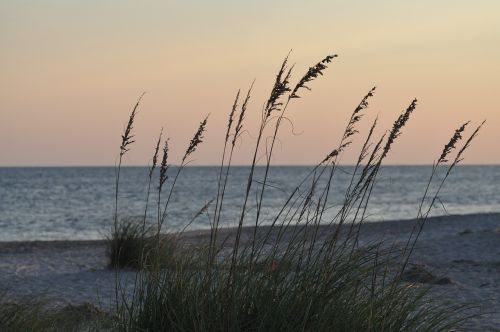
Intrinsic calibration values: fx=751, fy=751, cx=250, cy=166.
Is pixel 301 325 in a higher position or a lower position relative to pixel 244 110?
lower

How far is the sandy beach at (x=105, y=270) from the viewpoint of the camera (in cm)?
912

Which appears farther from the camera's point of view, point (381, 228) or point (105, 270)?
point (381, 228)

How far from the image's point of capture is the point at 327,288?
4070 mm

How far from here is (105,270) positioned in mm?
12547

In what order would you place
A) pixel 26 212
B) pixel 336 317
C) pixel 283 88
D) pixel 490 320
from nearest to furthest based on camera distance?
pixel 283 88
pixel 336 317
pixel 490 320
pixel 26 212

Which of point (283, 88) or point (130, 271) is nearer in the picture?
point (283, 88)

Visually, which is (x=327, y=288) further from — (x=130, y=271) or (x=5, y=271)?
(x=5, y=271)

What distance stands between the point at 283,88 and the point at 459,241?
525 inches

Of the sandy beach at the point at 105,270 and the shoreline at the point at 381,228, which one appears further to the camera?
the shoreline at the point at 381,228

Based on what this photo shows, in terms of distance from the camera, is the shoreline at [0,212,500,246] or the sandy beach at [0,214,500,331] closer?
the sandy beach at [0,214,500,331]

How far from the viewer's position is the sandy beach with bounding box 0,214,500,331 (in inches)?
359

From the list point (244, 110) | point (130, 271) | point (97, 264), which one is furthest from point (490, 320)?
point (97, 264)

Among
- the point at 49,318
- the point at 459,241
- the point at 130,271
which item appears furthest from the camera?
the point at 459,241

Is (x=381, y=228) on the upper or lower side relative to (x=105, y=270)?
upper
